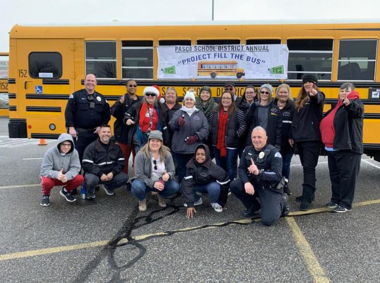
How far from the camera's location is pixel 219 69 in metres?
5.80

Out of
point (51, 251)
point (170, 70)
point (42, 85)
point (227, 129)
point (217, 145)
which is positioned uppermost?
point (170, 70)

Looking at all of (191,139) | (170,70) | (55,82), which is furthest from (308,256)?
(55,82)

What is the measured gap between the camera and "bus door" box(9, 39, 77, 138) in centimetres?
612

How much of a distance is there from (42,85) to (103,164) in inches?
101

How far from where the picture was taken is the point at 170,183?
4383mm

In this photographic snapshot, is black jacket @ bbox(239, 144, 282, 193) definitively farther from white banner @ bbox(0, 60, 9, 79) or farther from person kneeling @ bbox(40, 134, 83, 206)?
white banner @ bbox(0, 60, 9, 79)

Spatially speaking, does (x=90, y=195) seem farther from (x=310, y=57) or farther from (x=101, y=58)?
(x=310, y=57)

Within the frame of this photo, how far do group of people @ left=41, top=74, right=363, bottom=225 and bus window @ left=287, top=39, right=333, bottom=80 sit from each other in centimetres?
107

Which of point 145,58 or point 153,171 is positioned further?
point 145,58

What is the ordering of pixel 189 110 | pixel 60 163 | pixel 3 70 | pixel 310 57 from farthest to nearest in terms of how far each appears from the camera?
pixel 3 70
pixel 310 57
pixel 189 110
pixel 60 163

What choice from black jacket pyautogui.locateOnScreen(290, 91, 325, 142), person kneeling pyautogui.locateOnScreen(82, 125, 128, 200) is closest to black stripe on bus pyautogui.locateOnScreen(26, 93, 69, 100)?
person kneeling pyautogui.locateOnScreen(82, 125, 128, 200)

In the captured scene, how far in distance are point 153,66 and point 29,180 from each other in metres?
3.04

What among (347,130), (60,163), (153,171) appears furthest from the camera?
(60,163)

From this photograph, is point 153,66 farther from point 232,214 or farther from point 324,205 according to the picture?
point 324,205
